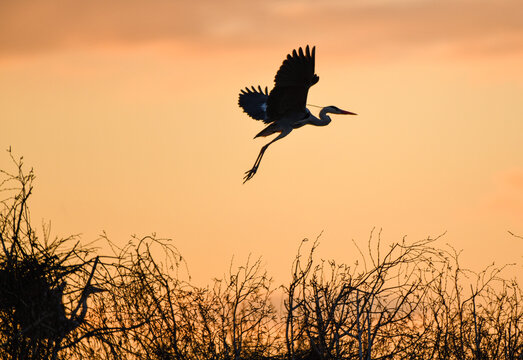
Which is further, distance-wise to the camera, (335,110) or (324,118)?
(335,110)

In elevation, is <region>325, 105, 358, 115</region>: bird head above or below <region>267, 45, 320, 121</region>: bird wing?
above

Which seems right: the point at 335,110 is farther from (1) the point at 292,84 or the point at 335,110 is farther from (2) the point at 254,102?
(1) the point at 292,84

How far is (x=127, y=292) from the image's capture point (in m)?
9.01

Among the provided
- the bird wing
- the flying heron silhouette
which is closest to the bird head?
the flying heron silhouette

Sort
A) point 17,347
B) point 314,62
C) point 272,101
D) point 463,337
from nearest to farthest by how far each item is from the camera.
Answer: point 17,347 < point 463,337 < point 314,62 < point 272,101

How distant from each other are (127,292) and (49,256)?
855 mm

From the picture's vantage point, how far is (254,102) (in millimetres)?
18297

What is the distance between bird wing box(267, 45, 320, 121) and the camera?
45.9 ft

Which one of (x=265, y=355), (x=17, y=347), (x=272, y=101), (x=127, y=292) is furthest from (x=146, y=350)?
(x=272, y=101)

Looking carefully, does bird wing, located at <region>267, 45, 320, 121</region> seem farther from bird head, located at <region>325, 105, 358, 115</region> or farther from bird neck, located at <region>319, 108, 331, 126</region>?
bird head, located at <region>325, 105, 358, 115</region>

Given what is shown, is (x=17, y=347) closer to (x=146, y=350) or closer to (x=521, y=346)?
(x=146, y=350)

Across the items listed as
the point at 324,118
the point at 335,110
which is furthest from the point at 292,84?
the point at 335,110

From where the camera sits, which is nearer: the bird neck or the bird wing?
the bird wing

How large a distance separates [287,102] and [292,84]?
1068 mm
